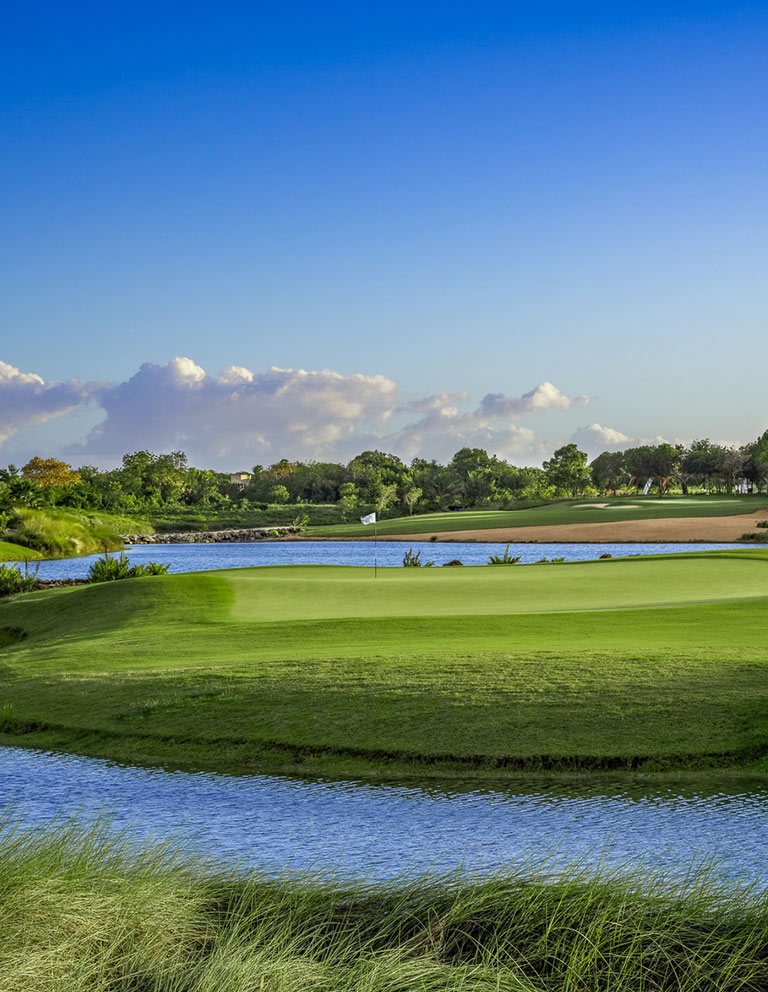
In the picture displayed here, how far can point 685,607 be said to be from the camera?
1927 centimetres

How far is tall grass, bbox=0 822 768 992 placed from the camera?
4543 millimetres

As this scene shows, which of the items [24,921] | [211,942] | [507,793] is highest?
[24,921]

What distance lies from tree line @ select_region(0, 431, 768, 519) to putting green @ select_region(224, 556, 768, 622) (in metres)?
80.1

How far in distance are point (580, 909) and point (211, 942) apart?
209 cm

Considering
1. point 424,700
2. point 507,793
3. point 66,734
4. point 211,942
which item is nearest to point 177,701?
point 66,734

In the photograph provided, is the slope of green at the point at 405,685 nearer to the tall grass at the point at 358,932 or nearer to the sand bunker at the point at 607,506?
the tall grass at the point at 358,932

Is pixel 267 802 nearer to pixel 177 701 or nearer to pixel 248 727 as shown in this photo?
pixel 248 727

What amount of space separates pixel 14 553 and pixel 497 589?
44.0 meters

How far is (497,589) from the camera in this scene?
24.7 metres

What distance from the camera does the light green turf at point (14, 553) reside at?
57022mm

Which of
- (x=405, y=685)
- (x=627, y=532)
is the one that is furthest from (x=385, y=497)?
(x=405, y=685)

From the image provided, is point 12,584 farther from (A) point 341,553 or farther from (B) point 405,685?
(A) point 341,553

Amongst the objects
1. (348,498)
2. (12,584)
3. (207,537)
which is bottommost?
(207,537)

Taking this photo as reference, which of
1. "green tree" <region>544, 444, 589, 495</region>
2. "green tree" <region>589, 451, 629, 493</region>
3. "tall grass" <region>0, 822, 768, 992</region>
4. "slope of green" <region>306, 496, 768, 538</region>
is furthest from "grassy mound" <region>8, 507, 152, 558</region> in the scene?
"green tree" <region>589, 451, 629, 493</region>
